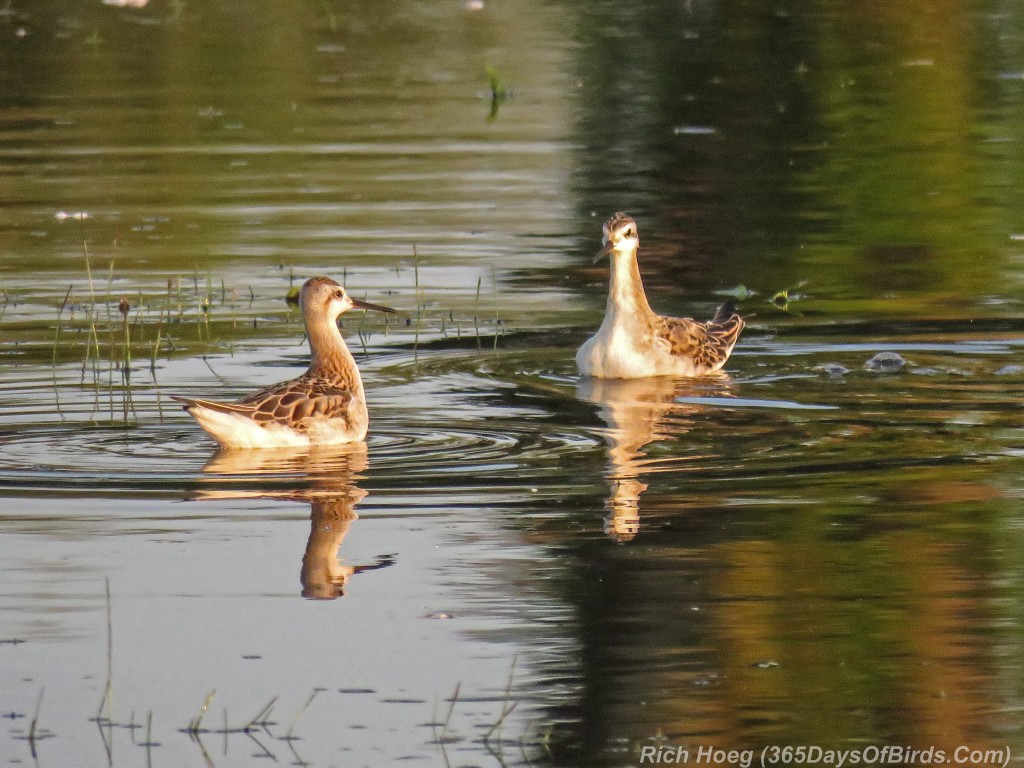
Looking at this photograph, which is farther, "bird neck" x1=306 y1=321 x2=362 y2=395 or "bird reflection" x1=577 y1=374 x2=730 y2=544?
"bird neck" x1=306 y1=321 x2=362 y2=395

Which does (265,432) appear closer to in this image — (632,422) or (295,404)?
(295,404)

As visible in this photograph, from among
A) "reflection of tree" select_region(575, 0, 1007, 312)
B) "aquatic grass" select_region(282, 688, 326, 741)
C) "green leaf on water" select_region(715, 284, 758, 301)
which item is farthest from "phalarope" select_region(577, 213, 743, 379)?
"aquatic grass" select_region(282, 688, 326, 741)

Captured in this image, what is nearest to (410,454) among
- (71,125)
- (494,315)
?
(494,315)

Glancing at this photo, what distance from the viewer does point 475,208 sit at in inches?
782

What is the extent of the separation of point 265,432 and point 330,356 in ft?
3.59

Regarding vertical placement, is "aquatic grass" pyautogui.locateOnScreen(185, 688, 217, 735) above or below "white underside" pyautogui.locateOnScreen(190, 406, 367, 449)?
below

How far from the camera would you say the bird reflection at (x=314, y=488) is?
28.1 ft

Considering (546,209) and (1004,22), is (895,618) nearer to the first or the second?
(546,209)

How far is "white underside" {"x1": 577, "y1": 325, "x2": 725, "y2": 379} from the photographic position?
13531 millimetres

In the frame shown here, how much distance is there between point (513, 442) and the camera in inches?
436

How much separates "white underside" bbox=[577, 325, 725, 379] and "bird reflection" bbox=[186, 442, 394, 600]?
105 inches

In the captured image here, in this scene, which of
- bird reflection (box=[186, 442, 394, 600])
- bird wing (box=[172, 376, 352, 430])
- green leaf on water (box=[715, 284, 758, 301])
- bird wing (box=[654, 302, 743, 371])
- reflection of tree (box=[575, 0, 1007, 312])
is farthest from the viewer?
reflection of tree (box=[575, 0, 1007, 312])

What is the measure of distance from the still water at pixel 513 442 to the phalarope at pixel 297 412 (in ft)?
0.45

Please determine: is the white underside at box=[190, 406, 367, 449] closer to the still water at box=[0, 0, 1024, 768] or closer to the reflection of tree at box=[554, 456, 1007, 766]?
the still water at box=[0, 0, 1024, 768]
